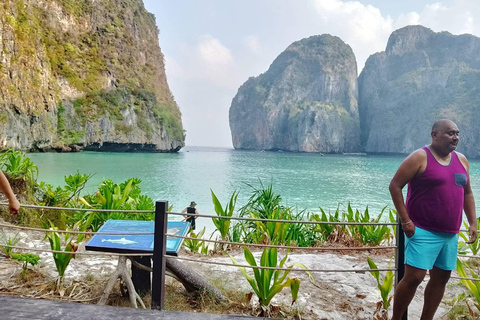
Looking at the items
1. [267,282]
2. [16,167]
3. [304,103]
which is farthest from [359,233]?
[304,103]

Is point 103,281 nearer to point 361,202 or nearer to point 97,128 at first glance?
point 361,202

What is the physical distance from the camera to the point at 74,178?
6441 millimetres

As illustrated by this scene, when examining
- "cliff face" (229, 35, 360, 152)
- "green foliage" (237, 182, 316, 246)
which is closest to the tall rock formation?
"cliff face" (229, 35, 360, 152)

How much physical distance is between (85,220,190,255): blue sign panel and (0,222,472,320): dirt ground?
29cm

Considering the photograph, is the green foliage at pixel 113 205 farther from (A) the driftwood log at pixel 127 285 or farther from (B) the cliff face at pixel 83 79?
(B) the cliff face at pixel 83 79

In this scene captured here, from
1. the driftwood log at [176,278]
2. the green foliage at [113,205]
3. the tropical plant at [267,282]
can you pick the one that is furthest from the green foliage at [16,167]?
the tropical plant at [267,282]

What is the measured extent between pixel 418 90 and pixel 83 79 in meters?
94.0

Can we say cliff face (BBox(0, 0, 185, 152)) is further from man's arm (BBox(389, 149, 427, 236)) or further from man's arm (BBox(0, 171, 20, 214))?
man's arm (BBox(389, 149, 427, 236))

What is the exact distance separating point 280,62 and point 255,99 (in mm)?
17849

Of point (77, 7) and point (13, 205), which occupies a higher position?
point (77, 7)

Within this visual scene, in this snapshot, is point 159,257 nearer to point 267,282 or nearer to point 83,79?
point 267,282

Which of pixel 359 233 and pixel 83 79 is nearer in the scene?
A: pixel 359 233

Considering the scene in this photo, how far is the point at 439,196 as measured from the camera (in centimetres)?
212

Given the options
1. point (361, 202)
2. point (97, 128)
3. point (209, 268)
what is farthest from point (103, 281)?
point (97, 128)
